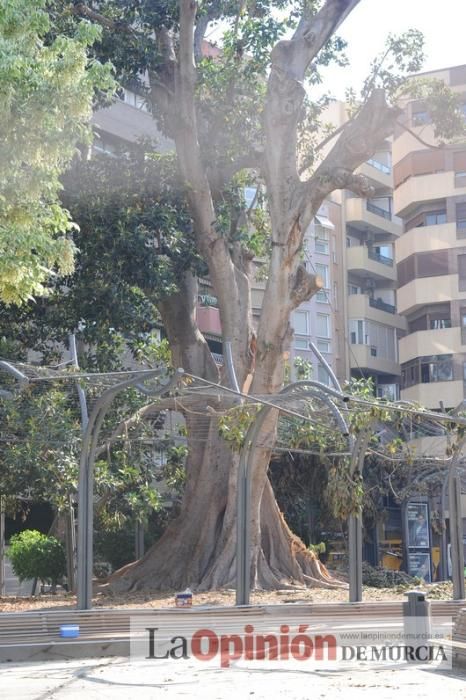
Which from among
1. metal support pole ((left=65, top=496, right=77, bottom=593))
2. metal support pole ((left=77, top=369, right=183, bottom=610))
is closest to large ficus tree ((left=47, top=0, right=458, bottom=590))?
metal support pole ((left=65, top=496, right=77, bottom=593))

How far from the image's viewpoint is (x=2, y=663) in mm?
14492

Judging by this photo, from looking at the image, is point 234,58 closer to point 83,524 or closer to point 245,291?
point 245,291

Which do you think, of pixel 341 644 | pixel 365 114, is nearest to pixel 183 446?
pixel 365 114

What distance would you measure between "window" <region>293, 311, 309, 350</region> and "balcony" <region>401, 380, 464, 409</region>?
211 inches

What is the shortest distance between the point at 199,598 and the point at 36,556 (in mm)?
6536

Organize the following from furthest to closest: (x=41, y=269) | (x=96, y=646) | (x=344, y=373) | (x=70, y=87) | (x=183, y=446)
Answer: (x=344, y=373)
(x=183, y=446)
(x=96, y=646)
(x=41, y=269)
(x=70, y=87)

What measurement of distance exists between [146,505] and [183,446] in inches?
117

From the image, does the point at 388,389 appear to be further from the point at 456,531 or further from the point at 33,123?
the point at 33,123

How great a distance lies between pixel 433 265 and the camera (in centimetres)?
4859

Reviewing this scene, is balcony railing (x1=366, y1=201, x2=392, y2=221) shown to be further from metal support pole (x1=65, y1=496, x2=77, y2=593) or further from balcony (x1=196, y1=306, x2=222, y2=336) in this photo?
metal support pole (x1=65, y1=496, x2=77, y2=593)

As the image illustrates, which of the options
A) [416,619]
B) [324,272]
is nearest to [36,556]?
[416,619]

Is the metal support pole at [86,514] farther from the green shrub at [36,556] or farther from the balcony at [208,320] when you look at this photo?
the balcony at [208,320]

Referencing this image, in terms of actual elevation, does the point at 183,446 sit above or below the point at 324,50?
below

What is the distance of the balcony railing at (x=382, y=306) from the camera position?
52.9 meters
